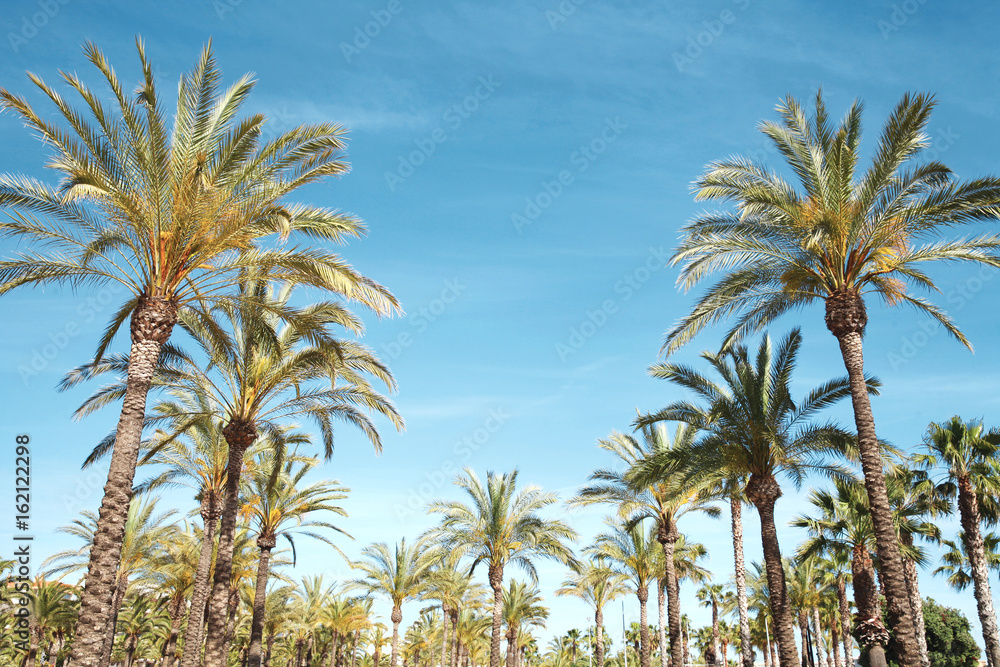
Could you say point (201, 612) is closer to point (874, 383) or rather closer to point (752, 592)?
point (874, 383)

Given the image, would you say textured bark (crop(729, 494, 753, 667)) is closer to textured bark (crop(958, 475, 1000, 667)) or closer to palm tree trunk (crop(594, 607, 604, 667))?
textured bark (crop(958, 475, 1000, 667))

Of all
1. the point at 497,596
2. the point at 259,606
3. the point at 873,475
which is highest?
the point at 873,475

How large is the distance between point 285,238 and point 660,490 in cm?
2196

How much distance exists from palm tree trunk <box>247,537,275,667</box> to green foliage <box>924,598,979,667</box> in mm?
38290

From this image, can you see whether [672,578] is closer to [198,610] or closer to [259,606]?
[259,606]

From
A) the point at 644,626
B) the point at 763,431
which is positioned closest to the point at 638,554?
the point at 644,626

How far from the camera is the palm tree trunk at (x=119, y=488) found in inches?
406

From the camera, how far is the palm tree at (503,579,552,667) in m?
48.8

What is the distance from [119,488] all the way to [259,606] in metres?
17.4

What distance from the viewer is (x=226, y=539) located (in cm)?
1923

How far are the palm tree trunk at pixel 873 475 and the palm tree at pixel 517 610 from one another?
120 ft

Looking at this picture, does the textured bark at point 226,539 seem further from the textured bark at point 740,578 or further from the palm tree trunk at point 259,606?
the textured bark at point 740,578

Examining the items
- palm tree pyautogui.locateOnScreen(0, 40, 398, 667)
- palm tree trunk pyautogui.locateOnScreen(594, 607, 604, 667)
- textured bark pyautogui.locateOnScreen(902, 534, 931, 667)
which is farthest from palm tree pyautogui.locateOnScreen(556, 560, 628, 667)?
palm tree pyautogui.locateOnScreen(0, 40, 398, 667)

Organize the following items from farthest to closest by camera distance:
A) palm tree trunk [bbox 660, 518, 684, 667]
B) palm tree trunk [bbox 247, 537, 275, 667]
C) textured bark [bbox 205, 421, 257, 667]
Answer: palm tree trunk [bbox 660, 518, 684, 667] → palm tree trunk [bbox 247, 537, 275, 667] → textured bark [bbox 205, 421, 257, 667]
